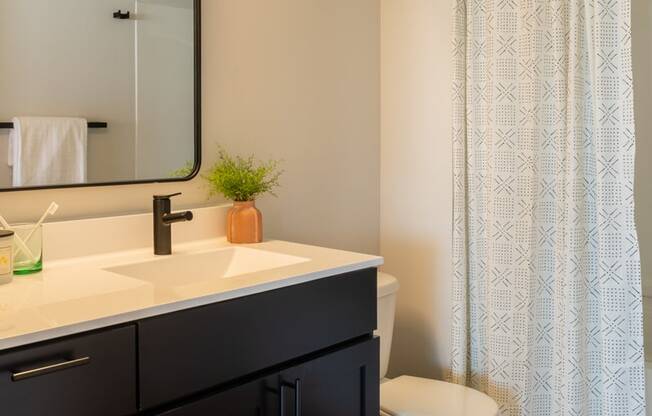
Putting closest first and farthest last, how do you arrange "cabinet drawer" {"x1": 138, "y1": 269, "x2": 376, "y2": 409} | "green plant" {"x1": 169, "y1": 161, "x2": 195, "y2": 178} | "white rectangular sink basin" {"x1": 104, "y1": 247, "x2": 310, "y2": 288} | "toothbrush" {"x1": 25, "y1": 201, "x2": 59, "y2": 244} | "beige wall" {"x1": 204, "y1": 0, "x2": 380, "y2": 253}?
1. "cabinet drawer" {"x1": 138, "y1": 269, "x2": 376, "y2": 409}
2. "toothbrush" {"x1": 25, "y1": 201, "x2": 59, "y2": 244}
3. "white rectangular sink basin" {"x1": 104, "y1": 247, "x2": 310, "y2": 288}
4. "green plant" {"x1": 169, "y1": 161, "x2": 195, "y2": 178}
5. "beige wall" {"x1": 204, "y1": 0, "x2": 380, "y2": 253}

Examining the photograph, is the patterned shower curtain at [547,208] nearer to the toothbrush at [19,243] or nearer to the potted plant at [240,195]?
the potted plant at [240,195]

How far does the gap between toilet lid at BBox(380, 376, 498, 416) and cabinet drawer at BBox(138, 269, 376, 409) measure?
0.45 meters

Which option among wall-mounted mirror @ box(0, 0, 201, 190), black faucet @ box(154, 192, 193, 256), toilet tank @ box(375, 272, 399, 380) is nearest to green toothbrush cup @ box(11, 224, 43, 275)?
wall-mounted mirror @ box(0, 0, 201, 190)

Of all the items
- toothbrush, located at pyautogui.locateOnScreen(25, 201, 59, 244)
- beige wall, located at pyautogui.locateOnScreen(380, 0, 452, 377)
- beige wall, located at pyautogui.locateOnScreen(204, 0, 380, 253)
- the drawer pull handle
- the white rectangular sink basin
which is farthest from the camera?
beige wall, located at pyautogui.locateOnScreen(380, 0, 452, 377)

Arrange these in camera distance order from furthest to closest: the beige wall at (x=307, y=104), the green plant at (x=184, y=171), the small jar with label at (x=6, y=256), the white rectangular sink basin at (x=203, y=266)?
the beige wall at (x=307, y=104)
the green plant at (x=184, y=171)
the white rectangular sink basin at (x=203, y=266)
the small jar with label at (x=6, y=256)

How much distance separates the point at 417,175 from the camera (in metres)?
2.33

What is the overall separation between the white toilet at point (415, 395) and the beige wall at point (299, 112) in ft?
1.11

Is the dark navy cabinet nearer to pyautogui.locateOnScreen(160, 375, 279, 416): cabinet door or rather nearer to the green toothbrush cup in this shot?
pyautogui.locateOnScreen(160, 375, 279, 416): cabinet door

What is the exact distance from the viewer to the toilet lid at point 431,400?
75.4 inches

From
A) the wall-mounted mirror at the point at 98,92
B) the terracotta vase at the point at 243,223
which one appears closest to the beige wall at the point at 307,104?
the wall-mounted mirror at the point at 98,92

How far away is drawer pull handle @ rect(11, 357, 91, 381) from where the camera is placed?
3.32ft

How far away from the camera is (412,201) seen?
236 cm

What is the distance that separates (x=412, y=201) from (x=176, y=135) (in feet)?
2.93

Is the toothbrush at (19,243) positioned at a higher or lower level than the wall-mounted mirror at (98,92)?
lower
